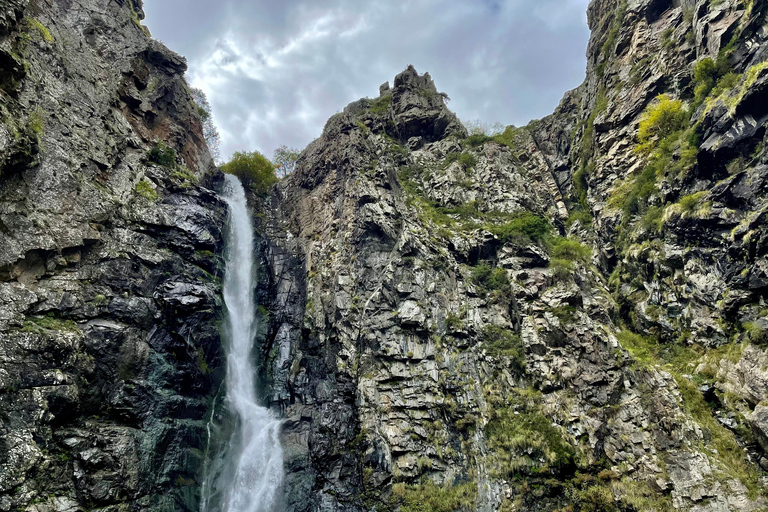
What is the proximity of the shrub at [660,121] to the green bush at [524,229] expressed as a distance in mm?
7011

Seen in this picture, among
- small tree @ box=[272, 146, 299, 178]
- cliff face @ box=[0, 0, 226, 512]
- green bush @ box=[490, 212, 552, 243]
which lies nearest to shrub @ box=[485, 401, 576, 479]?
green bush @ box=[490, 212, 552, 243]

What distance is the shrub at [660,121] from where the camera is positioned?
19.6 meters

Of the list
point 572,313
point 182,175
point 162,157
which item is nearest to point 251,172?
point 182,175

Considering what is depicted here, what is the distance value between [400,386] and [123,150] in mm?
22067

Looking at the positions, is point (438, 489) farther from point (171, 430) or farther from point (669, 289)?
point (669, 289)

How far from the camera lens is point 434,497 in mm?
15328

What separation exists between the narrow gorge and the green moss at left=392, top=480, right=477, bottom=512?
9 centimetres

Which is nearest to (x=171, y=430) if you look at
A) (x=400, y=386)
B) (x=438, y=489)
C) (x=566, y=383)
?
(x=400, y=386)

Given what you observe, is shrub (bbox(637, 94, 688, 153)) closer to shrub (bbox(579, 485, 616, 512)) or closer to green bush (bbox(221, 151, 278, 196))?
shrub (bbox(579, 485, 616, 512))

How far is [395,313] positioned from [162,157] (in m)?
19.6

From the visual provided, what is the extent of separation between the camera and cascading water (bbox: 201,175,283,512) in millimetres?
16609

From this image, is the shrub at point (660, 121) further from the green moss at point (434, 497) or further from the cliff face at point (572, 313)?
the green moss at point (434, 497)

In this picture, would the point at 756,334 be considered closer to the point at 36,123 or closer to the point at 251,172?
the point at 36,123

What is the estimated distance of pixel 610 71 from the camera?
26.5 metres
